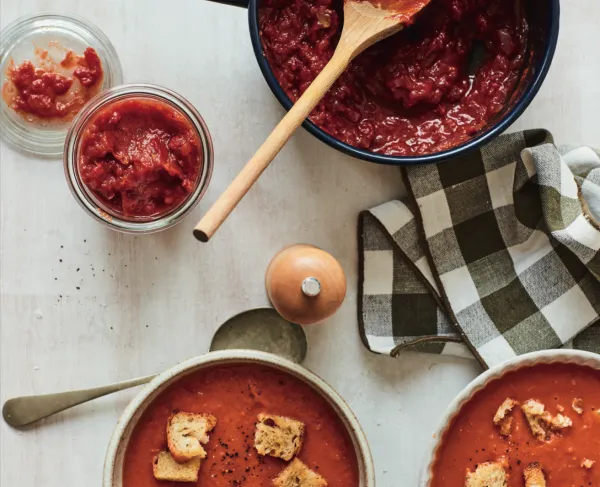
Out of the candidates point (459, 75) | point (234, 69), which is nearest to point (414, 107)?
point (459, 75)

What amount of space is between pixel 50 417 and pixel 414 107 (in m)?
1.37

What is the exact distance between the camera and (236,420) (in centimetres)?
229

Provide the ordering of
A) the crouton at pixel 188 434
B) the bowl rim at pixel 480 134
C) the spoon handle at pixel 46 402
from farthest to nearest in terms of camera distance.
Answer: the spoon handle at pixel 46 402 → the crouton at pixel 188 434 → the bowl rim at pixel 480 134

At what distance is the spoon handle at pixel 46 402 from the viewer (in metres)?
2.37

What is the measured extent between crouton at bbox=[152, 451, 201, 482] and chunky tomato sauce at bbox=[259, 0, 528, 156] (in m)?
0.97

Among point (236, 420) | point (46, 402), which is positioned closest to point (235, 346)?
point (236, 420)

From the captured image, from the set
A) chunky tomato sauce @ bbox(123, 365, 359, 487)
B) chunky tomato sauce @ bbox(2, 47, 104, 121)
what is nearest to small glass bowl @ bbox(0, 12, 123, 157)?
chunky tomato sauce @ bbox(2, 47, 104, 121)

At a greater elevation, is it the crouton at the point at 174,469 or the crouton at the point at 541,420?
the crouton at the point at 541,420

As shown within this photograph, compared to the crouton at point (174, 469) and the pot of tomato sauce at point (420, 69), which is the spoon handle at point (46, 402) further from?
the pot of tomato sauce at point (420, 69)

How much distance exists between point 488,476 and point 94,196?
4.29 feet

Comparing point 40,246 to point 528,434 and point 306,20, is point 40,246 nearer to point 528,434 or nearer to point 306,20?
point 306,20

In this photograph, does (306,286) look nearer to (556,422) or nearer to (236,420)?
(236,420)

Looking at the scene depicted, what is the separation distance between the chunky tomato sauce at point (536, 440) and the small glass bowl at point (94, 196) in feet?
3.20

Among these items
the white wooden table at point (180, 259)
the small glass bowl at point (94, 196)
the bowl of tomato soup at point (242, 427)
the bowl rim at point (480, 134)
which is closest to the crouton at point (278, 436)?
the bowl of tomato soup at point (242, 427)
